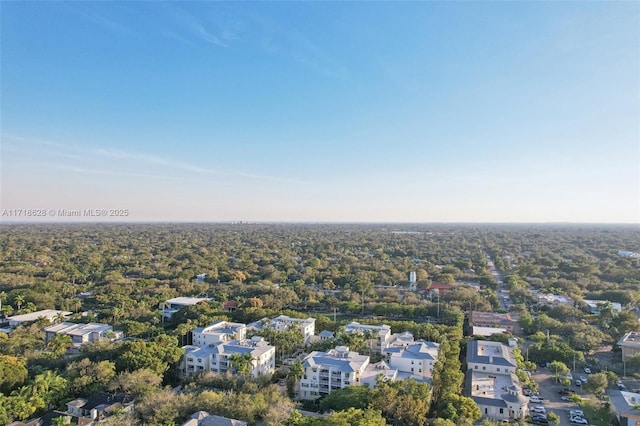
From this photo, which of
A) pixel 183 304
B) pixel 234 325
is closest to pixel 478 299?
pixel 234 325

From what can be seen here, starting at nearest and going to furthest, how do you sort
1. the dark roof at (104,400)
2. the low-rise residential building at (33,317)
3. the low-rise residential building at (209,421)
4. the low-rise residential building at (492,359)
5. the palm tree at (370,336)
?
the low-rise residential building at (209,421) → the dark roof at (104,400) → the low-rise residential building at (492,359) → the palm tree at (370,336) → the low-rise residential building at (33,317)

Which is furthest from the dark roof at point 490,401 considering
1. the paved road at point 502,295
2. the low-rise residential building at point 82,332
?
the paved road at point 502,295

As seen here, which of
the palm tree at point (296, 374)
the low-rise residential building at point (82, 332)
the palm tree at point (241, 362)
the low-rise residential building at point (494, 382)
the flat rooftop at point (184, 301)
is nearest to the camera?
the low-rise residential building at point (494, 382)

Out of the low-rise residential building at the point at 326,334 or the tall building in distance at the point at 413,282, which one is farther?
the tall building in distance at the point at 413,282

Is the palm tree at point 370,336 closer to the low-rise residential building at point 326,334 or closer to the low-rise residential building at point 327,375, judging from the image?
Answer: the low-rise residential building at point 326,334

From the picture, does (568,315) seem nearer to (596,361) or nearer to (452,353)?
(596,361)

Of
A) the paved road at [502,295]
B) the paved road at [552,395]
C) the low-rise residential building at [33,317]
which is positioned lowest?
the paved road at [552,395]
